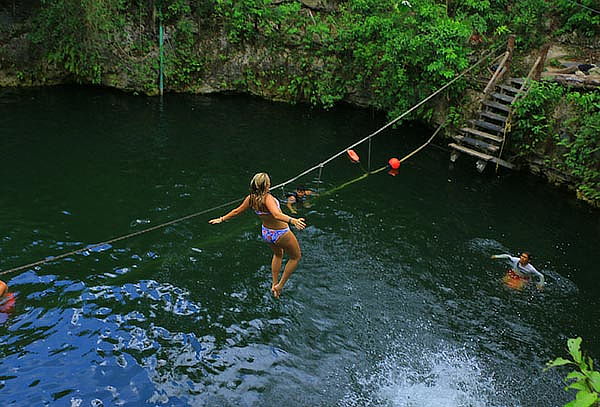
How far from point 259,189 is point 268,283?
115 inches

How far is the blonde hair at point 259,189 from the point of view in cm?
688

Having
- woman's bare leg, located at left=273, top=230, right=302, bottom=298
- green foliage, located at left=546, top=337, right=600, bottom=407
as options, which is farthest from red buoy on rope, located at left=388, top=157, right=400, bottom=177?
green foliage, located at left=546, top=337, right=600, bottom=407

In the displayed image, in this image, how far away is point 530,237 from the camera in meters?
11.7

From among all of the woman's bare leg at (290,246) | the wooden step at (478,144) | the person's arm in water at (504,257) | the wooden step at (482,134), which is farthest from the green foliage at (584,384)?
the wooden step at (482,134)

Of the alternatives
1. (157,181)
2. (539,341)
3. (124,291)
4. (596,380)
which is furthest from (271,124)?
(596,380)

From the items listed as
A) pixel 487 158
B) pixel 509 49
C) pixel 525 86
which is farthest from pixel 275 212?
pixel 509 49

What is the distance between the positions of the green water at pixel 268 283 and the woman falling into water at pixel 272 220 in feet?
Result: 4.08

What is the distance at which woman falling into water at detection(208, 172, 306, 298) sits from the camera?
22.7 feet

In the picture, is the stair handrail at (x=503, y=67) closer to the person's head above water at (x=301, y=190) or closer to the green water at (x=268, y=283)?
the green water at (x=268, y=283)

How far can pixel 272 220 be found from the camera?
24.0 feet

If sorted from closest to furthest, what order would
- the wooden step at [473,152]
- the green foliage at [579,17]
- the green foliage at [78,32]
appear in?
the wooden step at [473,152] < the green foliage at [579,17] < the green foliage at [78,32]

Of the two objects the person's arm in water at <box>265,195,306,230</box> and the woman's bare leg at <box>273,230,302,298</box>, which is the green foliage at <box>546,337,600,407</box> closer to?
the person's arm in water at <box>265,195,306,230</box>

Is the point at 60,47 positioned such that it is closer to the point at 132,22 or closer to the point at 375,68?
the point at 132,22

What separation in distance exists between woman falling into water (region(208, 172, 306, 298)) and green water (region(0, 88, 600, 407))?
1.24 metres
